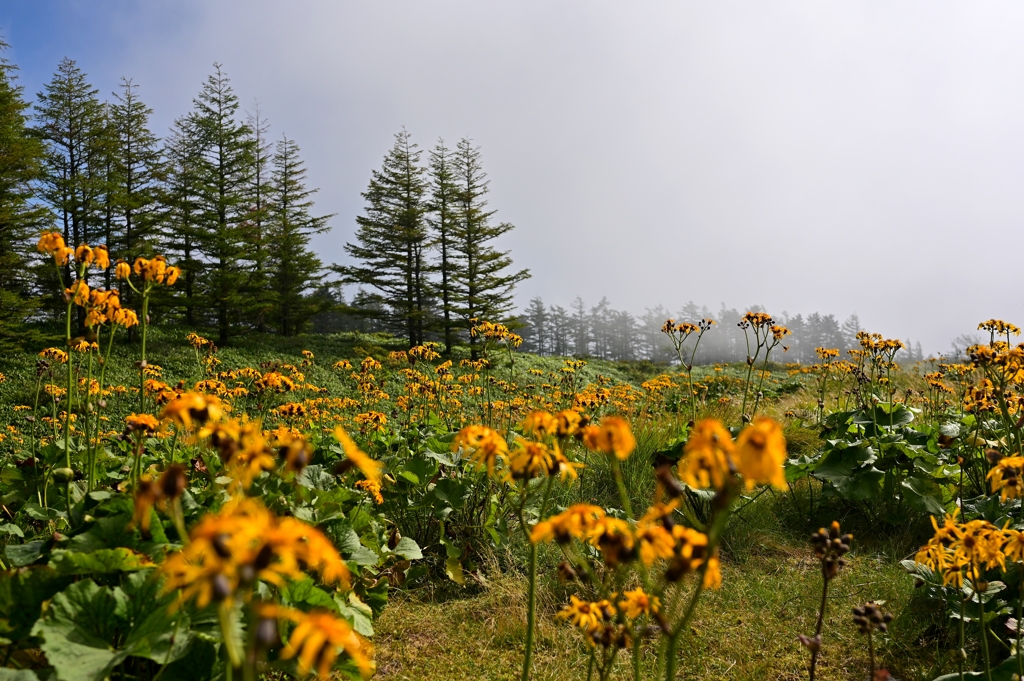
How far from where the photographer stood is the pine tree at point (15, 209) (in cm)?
1325

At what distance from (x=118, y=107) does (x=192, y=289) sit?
6.81 m

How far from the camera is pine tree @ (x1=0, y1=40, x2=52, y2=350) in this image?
43.5 ft

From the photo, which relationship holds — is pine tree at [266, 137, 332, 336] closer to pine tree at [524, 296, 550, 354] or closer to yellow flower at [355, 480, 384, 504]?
yellow flower at [355, 480, 384, 504]

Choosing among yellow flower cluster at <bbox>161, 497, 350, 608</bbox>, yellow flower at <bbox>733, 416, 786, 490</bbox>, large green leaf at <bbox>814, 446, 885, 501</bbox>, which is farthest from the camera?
large green leaf at <bbox>814, 446, 885, 501</bbox>

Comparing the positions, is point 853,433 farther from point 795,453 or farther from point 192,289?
point 192,289

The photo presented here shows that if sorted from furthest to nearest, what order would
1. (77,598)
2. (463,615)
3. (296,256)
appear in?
(296,256) → (463,615) → (77,598)

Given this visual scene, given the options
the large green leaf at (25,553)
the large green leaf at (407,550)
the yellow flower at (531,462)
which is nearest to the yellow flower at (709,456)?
the yellow flower at (531,462)

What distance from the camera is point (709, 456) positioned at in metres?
0.76

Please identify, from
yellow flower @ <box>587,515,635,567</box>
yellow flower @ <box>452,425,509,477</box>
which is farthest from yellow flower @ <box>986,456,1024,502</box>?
yellow flower @ <box>452,425,509,477</box>

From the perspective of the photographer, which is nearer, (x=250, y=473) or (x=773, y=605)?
(x=250, y=473)

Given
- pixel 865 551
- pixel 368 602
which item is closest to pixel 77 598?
pixel 368 602

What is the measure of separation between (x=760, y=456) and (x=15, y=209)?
1902cm

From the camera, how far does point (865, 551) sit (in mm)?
3320

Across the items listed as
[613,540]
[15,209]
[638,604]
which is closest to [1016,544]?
[638,604]
